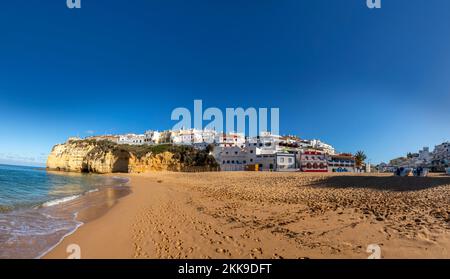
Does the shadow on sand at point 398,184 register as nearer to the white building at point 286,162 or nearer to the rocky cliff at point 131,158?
the white building at point 286,162

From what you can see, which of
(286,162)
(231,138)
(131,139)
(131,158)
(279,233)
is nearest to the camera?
(279,233)

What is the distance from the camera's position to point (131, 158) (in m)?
71.5

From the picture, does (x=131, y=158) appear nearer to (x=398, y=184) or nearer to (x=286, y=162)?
(x=286, y=162)

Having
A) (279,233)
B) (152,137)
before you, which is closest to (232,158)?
(152,137)

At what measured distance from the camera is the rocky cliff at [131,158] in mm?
67688

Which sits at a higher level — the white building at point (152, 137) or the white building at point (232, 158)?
the white building at point (152, 137)

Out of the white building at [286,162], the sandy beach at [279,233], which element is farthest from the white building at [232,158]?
the sandy beach at [279,233]

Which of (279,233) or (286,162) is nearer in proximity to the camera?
(279,233)

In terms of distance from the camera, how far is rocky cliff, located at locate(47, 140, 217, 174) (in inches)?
2665

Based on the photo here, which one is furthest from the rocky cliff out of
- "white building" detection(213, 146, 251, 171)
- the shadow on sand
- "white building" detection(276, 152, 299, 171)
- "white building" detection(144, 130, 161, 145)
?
the shadow on sand

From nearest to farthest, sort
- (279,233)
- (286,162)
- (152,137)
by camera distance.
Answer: (279,233)
(286,162)
(152,137)

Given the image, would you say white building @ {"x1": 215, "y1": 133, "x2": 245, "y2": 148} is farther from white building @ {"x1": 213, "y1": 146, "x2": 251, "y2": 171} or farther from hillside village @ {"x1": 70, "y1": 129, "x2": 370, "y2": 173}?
white building @ {"x1": 213, "y1": 146, "x2": 251, "y2": 171}

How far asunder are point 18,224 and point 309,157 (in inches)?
2056
